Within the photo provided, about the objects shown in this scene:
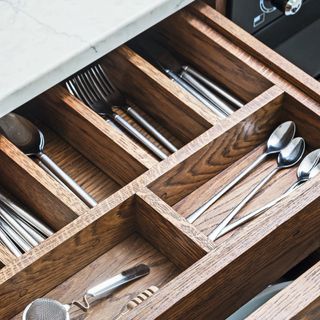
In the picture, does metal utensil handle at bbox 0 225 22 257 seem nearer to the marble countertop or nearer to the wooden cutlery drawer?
the wooden cutlery drawer

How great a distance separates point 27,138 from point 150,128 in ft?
0.58

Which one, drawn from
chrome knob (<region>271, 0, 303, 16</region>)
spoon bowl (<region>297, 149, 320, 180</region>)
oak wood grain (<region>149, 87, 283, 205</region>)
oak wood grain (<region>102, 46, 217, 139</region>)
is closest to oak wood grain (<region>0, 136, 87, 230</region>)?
oak wood grain (<region>149, 87, 283, 205</region>)

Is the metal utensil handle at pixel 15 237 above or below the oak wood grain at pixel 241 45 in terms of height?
below

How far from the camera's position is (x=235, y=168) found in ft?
4.24

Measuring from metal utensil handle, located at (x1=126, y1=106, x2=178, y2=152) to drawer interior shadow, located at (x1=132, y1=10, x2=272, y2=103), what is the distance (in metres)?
0.10

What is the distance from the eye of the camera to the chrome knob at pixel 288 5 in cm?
136

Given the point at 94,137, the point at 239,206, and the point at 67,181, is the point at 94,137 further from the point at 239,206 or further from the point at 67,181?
the point at 239,206

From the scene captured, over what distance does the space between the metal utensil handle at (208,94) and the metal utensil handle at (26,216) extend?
0.31m

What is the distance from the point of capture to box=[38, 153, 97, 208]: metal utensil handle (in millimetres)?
1237

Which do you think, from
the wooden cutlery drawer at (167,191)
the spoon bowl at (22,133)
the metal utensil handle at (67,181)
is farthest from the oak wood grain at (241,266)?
the spoon bowl at (22,133)

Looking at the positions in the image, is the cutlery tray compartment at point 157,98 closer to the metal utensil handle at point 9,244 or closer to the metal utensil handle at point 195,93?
the metal utensil handle at point 195,93

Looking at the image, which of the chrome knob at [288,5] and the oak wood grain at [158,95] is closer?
the oak wood grain at [158,95]

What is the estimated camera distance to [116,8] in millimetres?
1248

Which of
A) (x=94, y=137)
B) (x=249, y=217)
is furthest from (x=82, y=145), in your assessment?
(x=249, y=217)
